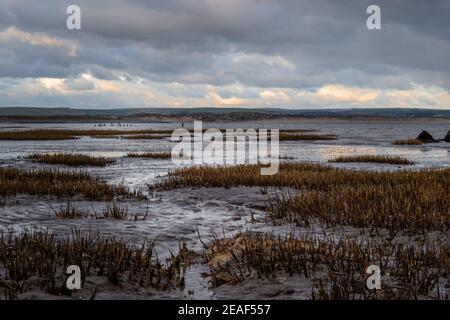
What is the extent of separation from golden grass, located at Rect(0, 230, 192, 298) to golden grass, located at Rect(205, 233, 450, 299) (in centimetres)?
89

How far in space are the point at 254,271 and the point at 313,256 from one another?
1026 millimetres

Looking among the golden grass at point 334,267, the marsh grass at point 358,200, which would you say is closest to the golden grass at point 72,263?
the golden grass at point 334,267

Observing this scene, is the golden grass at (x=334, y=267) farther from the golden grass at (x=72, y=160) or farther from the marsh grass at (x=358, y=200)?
the golden grass at (x=72, y=160)

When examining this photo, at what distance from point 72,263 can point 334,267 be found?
392cm

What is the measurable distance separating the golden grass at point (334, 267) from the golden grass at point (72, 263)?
89 cm

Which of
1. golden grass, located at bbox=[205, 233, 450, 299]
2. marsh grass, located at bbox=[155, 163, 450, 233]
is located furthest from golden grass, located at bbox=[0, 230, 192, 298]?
marsh grass, located at bbox=[155, 163, 450, 233]

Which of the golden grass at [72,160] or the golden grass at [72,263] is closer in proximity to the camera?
the golden grass at [72,263]

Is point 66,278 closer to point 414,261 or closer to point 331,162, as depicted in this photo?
point 414,261

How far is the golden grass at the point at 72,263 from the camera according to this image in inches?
259

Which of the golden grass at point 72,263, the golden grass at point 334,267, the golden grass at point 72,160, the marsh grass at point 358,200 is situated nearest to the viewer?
the golden grass at point 334,267

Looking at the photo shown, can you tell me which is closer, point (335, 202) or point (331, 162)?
point (335, 202)

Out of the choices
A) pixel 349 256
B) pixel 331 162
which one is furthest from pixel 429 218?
pixel 331 162

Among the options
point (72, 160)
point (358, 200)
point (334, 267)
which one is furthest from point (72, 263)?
point (72, 160)
